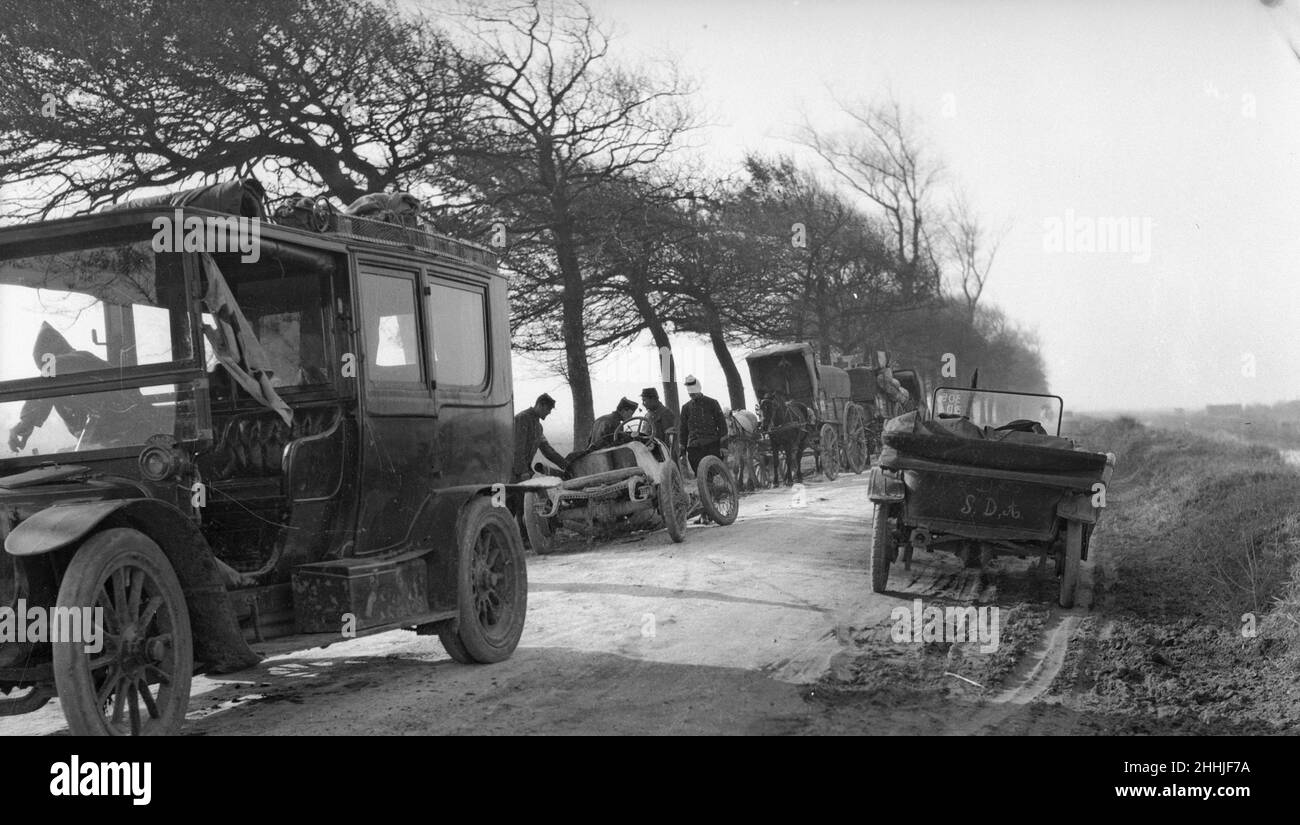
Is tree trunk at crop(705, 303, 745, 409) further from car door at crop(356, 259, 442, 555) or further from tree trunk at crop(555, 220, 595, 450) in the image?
car door at crop(356, 259, 442, 555)

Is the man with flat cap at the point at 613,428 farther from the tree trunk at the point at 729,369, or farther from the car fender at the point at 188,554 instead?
the tree trunk at the point at 729,369

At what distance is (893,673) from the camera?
610 centimetres

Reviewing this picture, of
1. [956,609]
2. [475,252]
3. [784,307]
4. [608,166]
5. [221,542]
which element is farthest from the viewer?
[784,307]

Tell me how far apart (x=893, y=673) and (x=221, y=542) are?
11.7ft

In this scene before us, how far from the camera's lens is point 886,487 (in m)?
9.03

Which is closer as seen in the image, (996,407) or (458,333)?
(458,333)

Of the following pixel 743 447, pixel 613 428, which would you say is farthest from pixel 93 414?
pixel 743 447

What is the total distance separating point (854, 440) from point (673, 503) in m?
13.8

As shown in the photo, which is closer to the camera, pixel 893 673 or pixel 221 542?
pixel 221 542

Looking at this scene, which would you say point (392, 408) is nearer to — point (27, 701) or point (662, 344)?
point (27, 701)

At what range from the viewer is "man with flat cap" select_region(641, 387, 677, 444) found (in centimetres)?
Answer: 1463

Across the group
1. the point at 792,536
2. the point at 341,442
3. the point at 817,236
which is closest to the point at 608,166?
the point at 792,536

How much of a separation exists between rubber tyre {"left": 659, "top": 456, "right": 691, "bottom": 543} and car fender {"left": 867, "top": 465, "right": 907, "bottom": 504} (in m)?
3.39
